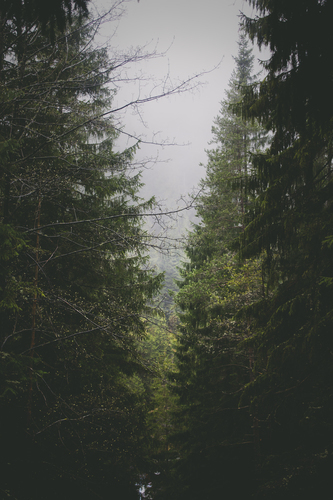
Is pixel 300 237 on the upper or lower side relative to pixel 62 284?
lower

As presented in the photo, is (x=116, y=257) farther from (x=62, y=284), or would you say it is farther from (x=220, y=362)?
(x=220, y=362)

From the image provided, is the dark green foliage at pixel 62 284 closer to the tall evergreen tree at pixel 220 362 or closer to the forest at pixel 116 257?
the forest at pixel 116 257

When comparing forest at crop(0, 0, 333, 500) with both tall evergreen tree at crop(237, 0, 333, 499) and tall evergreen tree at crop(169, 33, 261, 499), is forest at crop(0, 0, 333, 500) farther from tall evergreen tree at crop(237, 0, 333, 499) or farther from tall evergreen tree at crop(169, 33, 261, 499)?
tall evergreen tree at crop(169, 33, 261, 499)

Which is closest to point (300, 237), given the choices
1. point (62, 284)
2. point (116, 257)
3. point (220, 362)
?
→ point (116, 257)

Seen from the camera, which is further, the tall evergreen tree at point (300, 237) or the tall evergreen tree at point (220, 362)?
the tall evergreen tree at point (220, 362)

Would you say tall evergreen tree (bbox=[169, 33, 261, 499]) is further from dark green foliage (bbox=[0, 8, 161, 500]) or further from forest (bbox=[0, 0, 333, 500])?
dark green foliage (bbox=[0, 8, 161, 500])

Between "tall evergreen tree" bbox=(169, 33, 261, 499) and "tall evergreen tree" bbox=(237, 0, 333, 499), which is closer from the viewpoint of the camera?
"tall evergreen tree" bbox=(237, 0, 333, 499)

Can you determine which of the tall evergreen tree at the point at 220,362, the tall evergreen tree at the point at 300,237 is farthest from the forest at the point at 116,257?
the tall evergreen tree at the point at 220,362

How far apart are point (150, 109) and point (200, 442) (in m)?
9.87

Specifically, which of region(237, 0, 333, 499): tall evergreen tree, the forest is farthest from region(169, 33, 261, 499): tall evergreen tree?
region(237, 0, 333, 499): tall evergreen tree

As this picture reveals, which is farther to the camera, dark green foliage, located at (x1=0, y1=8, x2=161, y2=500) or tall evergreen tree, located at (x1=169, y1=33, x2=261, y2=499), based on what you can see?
tall evergreen tree, located at (x1=169, y1=33, x2=261, y2=499)

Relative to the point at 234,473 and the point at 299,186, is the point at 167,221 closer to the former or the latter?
the point at 299,186

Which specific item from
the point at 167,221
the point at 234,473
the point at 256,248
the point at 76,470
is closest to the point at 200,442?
the point at 234,473

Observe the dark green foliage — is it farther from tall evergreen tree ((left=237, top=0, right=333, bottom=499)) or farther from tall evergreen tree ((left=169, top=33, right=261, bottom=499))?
tall evergreen tree ((left=169, top=33, right=261, bottom=499))
